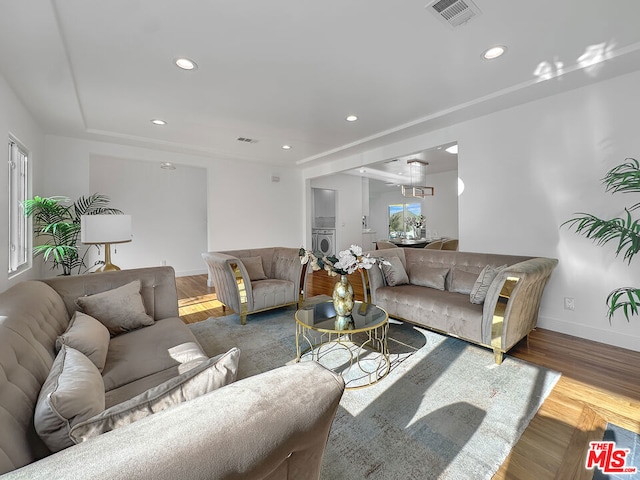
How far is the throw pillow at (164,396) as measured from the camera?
0.76 meters

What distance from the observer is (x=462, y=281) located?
10.4 ft

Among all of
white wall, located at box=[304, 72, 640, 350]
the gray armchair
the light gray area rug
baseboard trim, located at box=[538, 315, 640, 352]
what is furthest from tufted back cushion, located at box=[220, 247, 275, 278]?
baseboard trim, located at box=[538, 315, 640, 352]

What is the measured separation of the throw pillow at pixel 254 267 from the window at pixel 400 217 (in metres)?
7.36

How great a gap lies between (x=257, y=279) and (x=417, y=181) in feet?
22.3

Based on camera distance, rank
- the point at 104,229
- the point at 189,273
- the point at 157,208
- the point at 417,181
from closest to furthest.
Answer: the point at 104,229, the point at 157,208, the point at 189,273, the point at 417,181

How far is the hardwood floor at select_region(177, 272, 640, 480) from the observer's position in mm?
1460

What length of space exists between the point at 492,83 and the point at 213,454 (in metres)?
3.63

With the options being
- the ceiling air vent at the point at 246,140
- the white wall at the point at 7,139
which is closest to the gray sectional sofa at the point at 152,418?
the white wall at the point at 7,139

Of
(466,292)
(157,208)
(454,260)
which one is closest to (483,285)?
(466,292)

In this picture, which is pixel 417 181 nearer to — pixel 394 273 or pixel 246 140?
pixel 246 140

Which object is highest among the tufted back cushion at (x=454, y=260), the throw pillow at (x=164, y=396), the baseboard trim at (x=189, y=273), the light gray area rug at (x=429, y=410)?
the tufted back cushion at (x=454, y=260)

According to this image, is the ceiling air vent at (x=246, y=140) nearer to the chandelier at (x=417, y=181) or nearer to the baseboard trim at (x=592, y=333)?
the chandelier at (x=417, y=181)

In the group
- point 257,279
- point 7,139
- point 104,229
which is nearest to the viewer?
point 7,139

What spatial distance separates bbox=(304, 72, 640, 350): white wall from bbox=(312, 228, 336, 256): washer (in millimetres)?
4360
